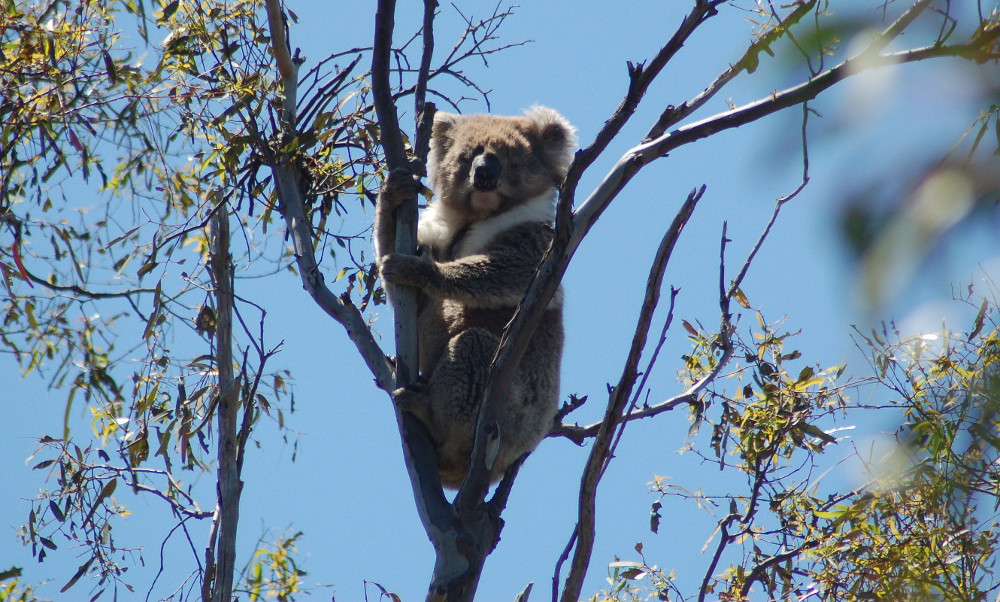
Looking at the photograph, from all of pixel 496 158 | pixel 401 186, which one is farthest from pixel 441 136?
pixel 401 186

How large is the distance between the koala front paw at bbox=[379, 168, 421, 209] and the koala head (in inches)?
37.8

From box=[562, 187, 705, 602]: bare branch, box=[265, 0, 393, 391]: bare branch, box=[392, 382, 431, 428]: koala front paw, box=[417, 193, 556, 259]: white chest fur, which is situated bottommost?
box=[562, 187, 705, 602]: bare branch

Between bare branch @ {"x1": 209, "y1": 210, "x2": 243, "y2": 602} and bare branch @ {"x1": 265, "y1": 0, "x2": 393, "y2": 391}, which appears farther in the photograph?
bare branch @ {"x1": 209, "y1": 210, "x2": 243, "y2": 602}

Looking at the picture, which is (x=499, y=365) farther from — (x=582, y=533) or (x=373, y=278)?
(x=373, y=278)

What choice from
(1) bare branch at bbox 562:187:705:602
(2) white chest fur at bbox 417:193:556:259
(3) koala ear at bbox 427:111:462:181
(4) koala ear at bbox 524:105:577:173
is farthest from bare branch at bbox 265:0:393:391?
(4) koala ear at bbox 524:105:577:173

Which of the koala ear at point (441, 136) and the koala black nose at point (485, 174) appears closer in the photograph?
the koala black nose at point (485, 174)

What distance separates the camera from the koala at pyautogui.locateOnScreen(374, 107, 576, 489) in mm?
3320

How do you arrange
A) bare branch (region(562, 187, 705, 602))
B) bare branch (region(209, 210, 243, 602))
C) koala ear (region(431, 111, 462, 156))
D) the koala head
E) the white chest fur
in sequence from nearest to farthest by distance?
bare branch (region(562, 187, 705, 602)), bare branch (region(209, 210, 243, 602)), the white chest fur, the koala head, koala ear (region(431, 111, 462, 156))

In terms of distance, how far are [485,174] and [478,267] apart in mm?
603

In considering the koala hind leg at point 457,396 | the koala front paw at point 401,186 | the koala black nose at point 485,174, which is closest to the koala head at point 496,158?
the koala black nose at point 485,174

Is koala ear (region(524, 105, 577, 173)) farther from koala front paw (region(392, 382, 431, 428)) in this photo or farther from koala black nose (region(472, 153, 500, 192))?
koala front paw (region(392, 382, 431, 428))

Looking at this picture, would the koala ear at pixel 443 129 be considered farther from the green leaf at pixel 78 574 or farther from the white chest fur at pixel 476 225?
the green leaf at pixel 78 574

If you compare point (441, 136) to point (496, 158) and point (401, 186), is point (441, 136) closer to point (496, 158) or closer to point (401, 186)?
point (496, 158)

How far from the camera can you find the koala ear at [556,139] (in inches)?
175
